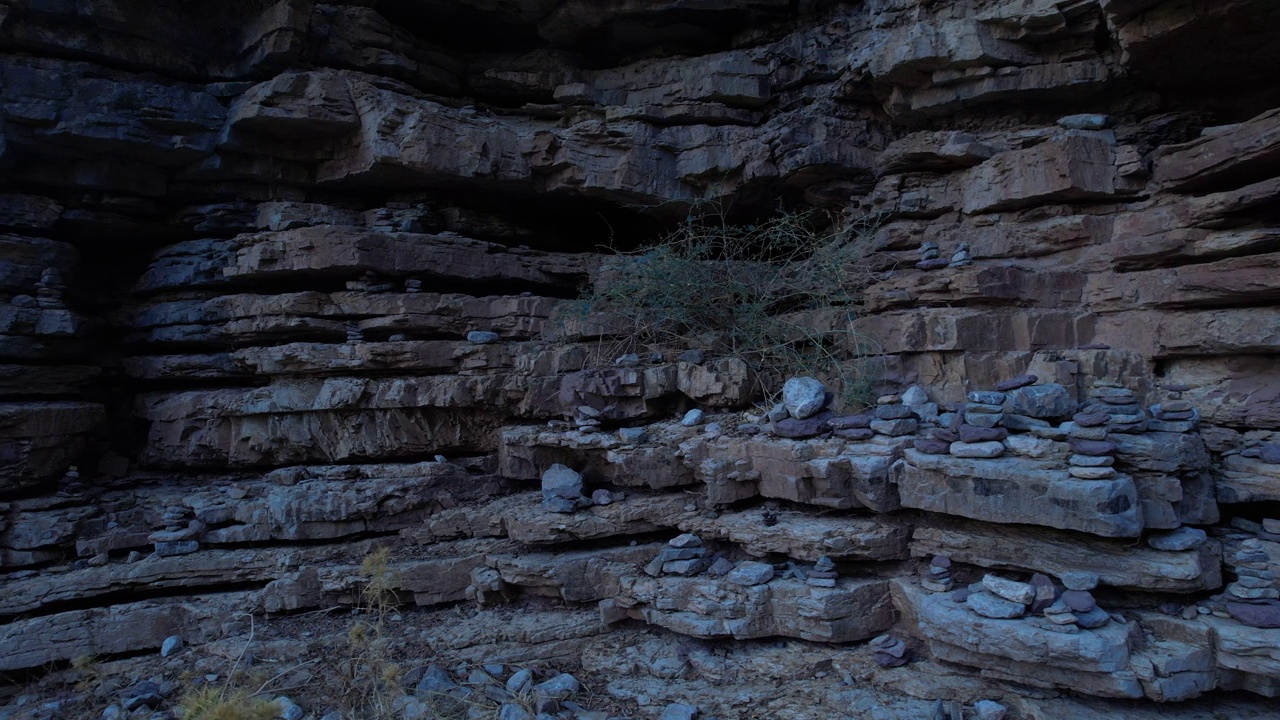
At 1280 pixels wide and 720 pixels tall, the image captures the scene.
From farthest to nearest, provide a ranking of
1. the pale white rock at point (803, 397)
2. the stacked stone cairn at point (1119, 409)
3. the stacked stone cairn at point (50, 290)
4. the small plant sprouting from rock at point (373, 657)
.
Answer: the stacked stone cairn at point (50, 290)
the pale white rock at point (803, 397)
the small plant sprouting from rock at point (373, 657)
the stacked stone cairn at point (1119, 409)

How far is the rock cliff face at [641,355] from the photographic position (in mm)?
2938

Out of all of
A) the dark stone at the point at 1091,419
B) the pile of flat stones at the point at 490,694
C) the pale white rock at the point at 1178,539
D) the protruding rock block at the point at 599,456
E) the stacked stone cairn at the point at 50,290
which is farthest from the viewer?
the stacked stone cairn at the point at 50,290

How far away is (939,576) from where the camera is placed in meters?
3.05

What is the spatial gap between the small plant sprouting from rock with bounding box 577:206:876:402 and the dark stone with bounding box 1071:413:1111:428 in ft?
4.71

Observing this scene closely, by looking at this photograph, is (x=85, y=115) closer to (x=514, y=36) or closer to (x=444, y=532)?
(x=514, y=36)

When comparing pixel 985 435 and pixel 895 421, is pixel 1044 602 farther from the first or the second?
pixel 895 421

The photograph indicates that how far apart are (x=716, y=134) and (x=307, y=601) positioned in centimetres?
488

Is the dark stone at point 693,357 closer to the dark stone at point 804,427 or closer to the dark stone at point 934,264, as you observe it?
the dark stone at point 804,427

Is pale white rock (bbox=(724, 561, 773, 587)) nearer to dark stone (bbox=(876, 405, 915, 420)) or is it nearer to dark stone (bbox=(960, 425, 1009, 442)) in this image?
→ dark stone (bbox=(876, 405, 915, 420))

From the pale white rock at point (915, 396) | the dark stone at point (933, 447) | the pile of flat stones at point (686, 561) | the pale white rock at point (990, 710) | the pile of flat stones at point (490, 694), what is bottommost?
the pile of flat stones at point (490, 694)

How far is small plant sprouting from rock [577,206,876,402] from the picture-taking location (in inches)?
173

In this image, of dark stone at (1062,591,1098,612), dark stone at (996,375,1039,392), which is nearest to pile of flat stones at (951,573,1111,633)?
dark stone at (1062,591,1098,612)

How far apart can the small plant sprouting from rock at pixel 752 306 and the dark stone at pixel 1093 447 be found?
1528mm

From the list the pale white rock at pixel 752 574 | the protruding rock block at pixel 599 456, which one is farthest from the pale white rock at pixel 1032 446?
the protruding rock block at pixel 599 456
